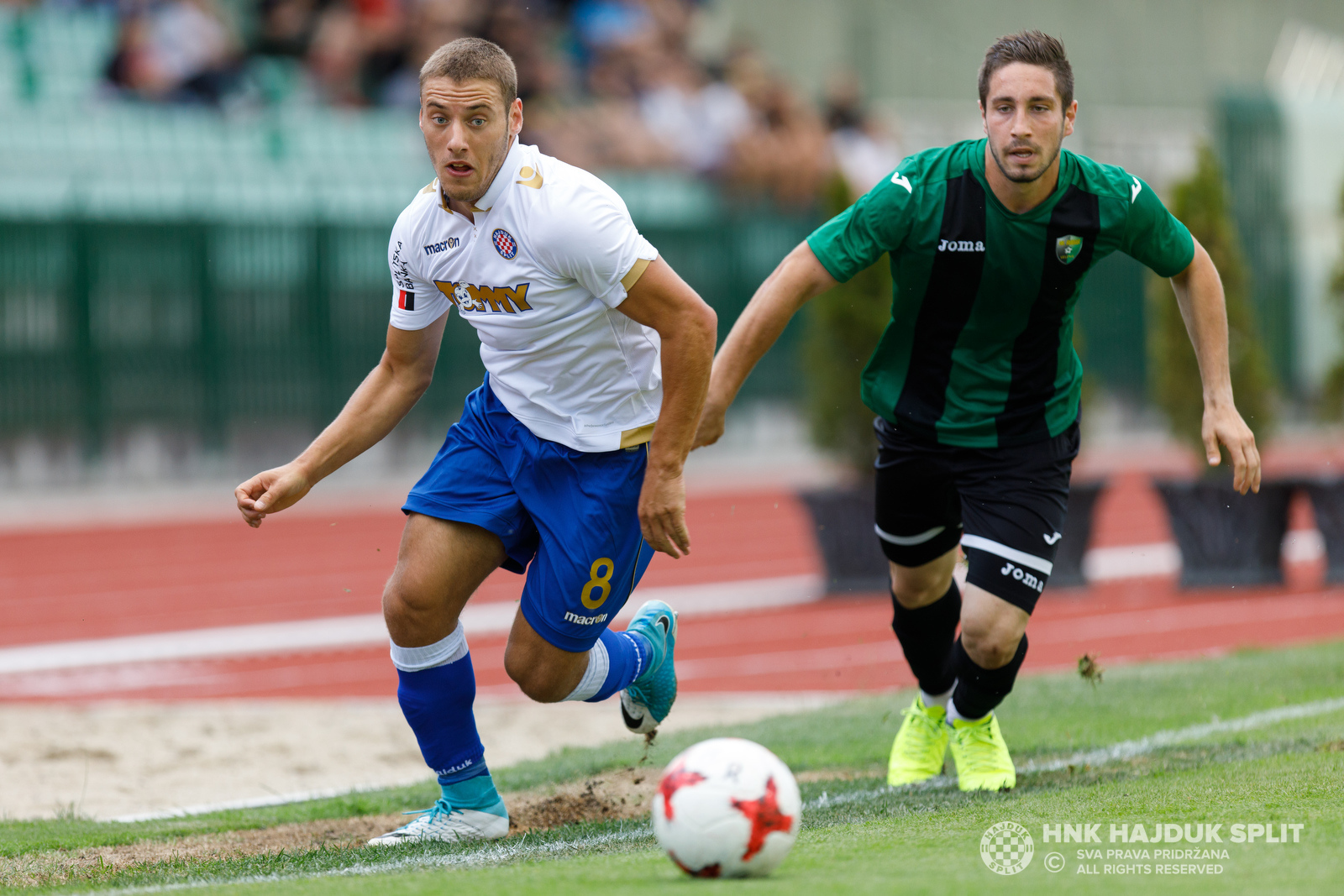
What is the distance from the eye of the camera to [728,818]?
155 inches

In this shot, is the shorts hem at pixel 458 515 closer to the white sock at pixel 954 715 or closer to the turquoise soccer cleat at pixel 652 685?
the turquoise soccer cleat at pixel 652 685

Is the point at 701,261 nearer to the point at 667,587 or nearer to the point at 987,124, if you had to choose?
the point at 667,587

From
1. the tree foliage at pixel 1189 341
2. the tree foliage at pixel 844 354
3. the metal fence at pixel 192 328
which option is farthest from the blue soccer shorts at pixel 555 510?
the metal fence at pixel 192 328

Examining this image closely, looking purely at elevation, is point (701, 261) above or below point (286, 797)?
below

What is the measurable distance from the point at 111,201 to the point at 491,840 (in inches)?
617

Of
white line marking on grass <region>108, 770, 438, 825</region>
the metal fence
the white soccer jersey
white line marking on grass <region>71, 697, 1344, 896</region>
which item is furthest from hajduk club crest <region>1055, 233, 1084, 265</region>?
the metal fence

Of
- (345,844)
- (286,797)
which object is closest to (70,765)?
(286,797)

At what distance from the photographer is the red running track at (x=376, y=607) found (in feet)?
32.9

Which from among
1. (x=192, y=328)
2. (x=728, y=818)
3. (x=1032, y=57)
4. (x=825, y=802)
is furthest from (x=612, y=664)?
(x=192, y=328)

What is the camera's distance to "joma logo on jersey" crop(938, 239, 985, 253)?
551 cm

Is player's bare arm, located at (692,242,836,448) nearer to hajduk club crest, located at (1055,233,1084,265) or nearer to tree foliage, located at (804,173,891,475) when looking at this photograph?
hajduk club crest, located at (1055,233,1084,265)

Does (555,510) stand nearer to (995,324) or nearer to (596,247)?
(596,247)

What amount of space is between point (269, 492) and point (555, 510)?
0.91 m

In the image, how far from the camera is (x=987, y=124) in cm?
543
